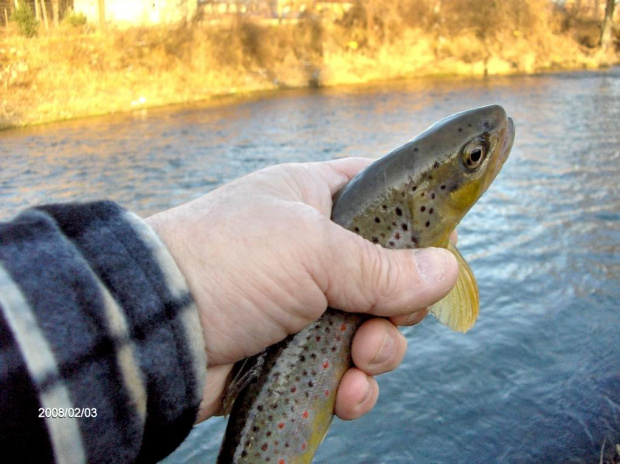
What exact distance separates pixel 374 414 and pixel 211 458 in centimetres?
138

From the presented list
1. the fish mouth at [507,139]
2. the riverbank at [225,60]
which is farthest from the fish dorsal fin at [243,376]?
the riverbank at [225,60]

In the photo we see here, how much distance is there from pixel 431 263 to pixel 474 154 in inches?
20.8

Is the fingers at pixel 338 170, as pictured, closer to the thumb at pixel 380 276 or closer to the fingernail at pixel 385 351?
the thumb at pixel 380 276

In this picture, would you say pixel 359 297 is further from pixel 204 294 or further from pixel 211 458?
pixel 211 458

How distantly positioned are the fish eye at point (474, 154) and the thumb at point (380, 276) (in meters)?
0.40

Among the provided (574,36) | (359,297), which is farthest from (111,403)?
(574,36)

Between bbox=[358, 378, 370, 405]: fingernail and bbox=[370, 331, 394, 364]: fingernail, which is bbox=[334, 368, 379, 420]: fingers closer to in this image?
bbox=[358, 378, 370, 405]: fingernail

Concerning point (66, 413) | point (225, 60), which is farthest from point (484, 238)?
point (225, 60)

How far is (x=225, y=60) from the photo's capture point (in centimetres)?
2767

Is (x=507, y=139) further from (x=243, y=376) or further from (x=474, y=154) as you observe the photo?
(x=243, y=376)

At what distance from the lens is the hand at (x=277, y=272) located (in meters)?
2.15

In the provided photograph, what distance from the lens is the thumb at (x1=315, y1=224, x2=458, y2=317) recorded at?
7.48ft

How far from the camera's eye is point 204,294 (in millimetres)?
2098

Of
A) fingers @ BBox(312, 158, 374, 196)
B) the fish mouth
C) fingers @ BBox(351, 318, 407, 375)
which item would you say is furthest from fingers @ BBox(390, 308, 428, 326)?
the fish mouth
